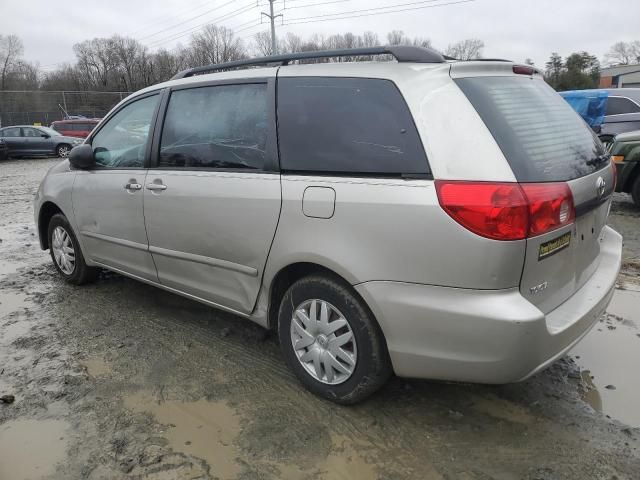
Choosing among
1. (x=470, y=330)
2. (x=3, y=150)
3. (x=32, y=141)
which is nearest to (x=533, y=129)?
(x=470, y=330)

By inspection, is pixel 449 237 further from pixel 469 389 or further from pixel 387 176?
pixel 469 389

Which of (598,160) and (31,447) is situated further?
(598,160)

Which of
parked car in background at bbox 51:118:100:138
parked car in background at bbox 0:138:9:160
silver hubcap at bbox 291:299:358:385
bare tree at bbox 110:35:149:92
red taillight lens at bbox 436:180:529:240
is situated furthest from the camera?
bare tree at bbox 110:35:149:92

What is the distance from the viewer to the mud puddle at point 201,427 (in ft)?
8.00

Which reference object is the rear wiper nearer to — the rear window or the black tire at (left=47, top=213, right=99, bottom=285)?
the rear window

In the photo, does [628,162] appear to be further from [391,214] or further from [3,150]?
[3,150]

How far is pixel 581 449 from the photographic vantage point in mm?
2436

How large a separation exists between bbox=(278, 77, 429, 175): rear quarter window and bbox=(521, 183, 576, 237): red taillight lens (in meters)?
0.46

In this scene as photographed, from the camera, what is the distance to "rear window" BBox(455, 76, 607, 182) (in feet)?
7.43

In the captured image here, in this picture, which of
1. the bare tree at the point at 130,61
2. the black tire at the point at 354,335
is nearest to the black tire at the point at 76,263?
the black tire at the point at 354,335

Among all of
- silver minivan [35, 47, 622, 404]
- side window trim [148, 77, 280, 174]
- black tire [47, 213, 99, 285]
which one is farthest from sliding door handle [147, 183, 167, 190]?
black tire [47, 213, 99, 285]

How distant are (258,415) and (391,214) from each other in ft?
4.29

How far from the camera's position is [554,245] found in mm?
2318

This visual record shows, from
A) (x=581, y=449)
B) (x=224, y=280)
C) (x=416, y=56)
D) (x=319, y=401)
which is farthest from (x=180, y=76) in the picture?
(x=581, y=449)
